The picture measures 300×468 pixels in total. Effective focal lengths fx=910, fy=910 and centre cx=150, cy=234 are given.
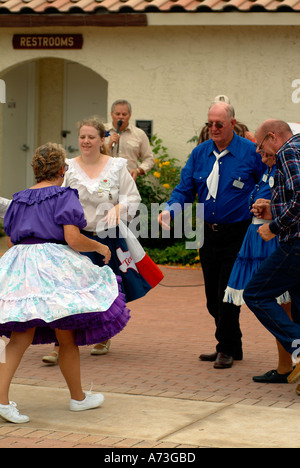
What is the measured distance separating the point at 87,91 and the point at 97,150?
873 cm

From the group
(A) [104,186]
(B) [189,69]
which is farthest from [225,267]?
(B) [189,69]

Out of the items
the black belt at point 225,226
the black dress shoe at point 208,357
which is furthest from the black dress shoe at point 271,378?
the black belt at point 225,226

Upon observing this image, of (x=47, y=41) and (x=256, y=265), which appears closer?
(x=256, y=265)

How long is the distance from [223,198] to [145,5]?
6.36 meters

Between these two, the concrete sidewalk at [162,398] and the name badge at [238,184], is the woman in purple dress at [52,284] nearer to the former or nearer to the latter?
the concrete sidewalk at [162,398]

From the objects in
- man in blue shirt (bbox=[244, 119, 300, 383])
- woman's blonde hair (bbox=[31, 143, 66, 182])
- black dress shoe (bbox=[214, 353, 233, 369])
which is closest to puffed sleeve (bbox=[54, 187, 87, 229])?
woman's blonde hair (bbox=[31, 143, 66, 182])

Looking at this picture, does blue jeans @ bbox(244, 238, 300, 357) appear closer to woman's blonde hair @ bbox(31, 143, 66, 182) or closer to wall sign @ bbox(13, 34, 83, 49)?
woman's blonde hair @ bbox(31, 143, 66, 182)

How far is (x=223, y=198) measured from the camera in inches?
288

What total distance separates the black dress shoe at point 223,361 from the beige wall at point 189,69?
6.15m

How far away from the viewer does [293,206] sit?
610 cm

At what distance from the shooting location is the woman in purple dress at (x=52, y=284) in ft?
17.9

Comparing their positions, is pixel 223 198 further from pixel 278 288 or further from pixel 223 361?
pixel 223 361

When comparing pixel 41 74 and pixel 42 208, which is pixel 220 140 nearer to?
pixel 42 208

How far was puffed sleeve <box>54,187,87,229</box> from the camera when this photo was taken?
5605 mm
